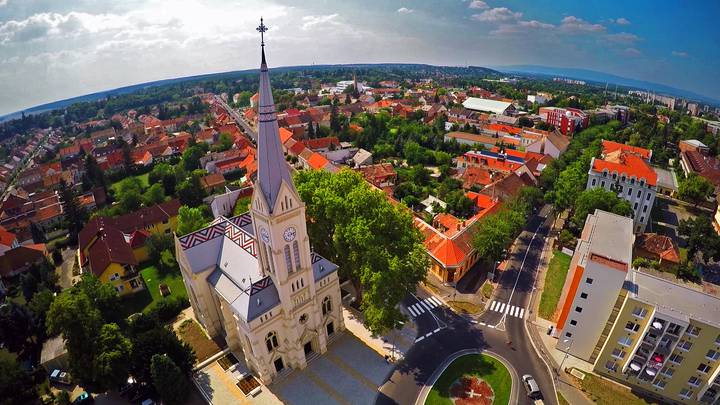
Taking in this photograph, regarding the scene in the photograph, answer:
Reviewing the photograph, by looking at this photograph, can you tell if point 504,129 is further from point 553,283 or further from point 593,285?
point 593,285

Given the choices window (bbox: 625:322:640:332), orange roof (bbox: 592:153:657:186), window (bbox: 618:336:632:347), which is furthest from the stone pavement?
orange roof (bbox: 592:153:657:186)

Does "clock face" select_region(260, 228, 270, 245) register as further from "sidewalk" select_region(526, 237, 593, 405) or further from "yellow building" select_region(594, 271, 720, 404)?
"yellow building" select_region(594, 271, 720, 404)

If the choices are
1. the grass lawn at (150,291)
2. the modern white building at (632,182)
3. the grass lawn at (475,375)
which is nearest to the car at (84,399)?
the grass lawn at (150,291)

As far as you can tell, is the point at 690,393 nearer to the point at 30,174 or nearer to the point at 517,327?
the point at 517,327

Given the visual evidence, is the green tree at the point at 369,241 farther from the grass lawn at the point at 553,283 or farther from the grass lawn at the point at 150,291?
the grass lawn at the point at 150,291

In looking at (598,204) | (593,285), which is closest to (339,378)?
(593,285)
